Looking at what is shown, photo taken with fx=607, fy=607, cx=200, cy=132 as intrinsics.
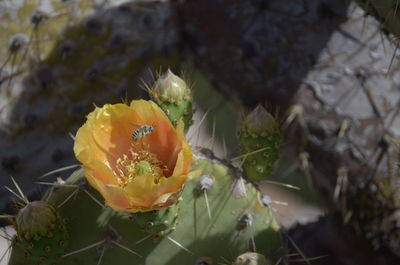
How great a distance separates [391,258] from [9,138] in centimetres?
112

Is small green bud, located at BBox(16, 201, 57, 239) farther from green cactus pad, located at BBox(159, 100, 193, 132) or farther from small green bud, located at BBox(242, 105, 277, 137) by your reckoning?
small green bud, located at BBox(242, 105, 277, 137)

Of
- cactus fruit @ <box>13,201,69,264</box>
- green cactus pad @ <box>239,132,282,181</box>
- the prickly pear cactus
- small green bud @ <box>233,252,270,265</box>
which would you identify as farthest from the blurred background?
small green bud @ <box>233,252,270,265</box>

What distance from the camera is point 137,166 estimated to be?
101 cm

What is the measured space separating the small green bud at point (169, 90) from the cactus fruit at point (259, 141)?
137mm

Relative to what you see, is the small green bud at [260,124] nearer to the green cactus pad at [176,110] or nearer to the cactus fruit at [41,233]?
the green cactus pad at [176,110]

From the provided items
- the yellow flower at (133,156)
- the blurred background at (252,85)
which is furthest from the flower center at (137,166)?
the blurred background at (252,85)

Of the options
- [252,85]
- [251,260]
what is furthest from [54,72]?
[251,260]

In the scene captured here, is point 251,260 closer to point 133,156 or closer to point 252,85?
point 133,156

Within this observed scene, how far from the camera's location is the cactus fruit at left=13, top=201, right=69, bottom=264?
103cm

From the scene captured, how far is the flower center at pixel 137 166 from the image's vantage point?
A: 101cm

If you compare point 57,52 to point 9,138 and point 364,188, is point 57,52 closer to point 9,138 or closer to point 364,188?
point 9,138

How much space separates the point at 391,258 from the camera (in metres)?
1.75

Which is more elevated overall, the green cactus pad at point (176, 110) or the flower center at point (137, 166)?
the green cactus pad at point (176, 110)

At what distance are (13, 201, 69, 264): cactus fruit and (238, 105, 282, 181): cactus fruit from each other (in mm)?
377
